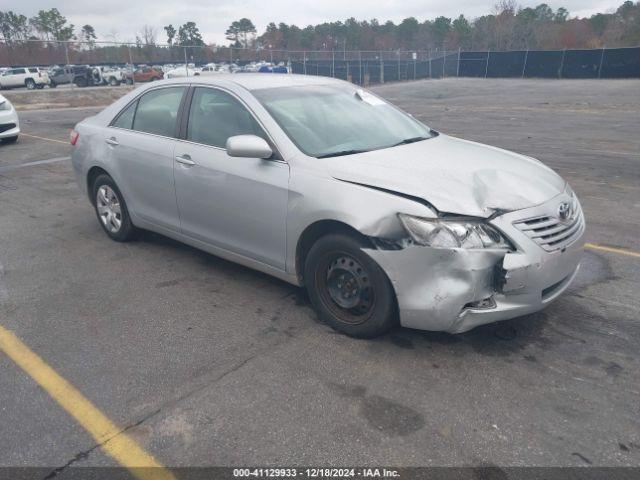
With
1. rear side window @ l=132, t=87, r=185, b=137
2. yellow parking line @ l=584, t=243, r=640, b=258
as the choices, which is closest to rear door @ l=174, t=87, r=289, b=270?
rear side window @ l=132, t=87, r=185, b=137

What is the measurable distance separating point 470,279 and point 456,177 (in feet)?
2.38

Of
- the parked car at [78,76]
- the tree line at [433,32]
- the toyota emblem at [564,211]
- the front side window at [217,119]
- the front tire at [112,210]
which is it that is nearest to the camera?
the toyota emblem at [564,211]

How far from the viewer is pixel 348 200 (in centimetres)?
334

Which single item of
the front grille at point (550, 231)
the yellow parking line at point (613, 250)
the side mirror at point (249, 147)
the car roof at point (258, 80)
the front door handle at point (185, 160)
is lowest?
the yellow parking line at point (613, 250)

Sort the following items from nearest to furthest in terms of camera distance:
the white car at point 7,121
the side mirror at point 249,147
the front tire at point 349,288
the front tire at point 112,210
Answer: the front tire at point 349,288 < the side mirror at point 249,147 < the front tire at point 112,210 < the white car at point 7,121

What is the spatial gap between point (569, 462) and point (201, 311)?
2603 millimetres

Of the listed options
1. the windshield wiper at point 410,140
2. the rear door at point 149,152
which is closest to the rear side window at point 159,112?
the rear door at point 149,152

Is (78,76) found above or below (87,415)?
below

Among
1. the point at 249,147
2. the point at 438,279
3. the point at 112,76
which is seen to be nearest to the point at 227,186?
the point at 249,147

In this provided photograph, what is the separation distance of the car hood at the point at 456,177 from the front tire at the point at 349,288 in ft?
1.45

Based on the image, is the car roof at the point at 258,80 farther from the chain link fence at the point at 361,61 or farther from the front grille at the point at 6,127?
the chain link fence at the point at 361,61

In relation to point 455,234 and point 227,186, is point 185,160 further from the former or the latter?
point 455,234

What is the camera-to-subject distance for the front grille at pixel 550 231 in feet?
10.4

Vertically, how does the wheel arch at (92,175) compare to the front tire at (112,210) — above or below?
above
